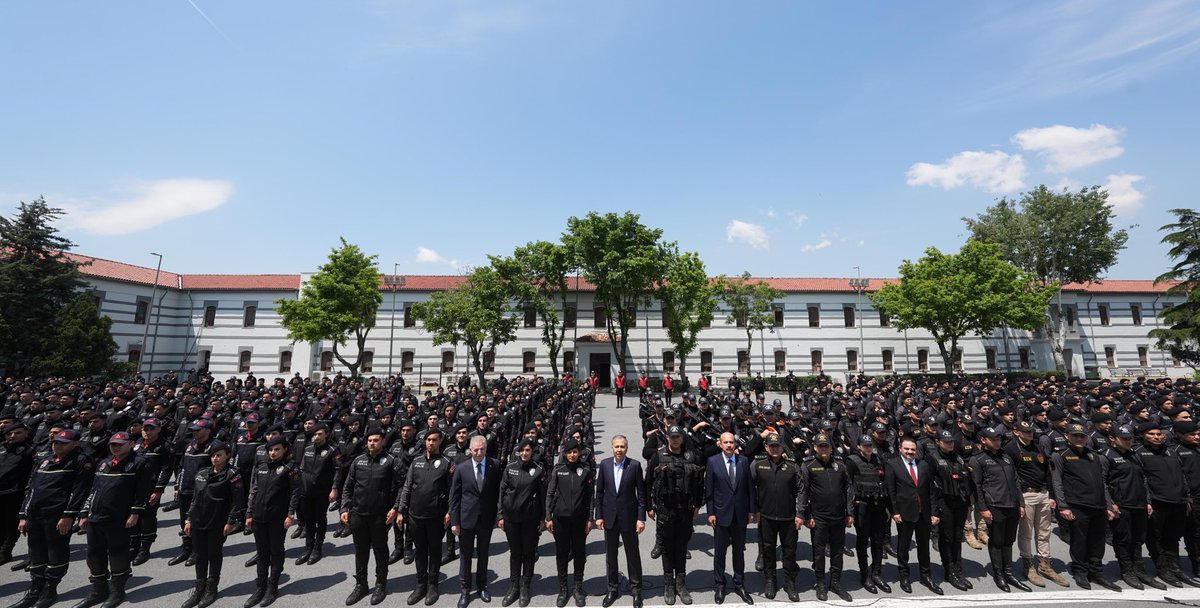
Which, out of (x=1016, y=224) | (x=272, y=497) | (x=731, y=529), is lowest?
(x=731, y=529)

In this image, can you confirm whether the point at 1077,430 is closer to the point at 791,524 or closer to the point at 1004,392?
the point at 791,524

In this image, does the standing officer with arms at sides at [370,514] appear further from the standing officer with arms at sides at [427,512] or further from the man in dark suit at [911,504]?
the man in dark suit at [911,504]

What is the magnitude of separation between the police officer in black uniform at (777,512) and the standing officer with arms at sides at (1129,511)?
13.5 feet

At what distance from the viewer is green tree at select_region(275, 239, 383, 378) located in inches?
1191

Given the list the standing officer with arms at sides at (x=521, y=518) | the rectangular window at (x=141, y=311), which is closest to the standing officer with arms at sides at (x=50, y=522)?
the standing officer with arms at sides at (x=521, y=518)

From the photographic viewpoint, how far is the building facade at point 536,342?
38.3 m

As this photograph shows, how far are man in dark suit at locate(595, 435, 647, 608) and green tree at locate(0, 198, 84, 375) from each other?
3635 centimetres

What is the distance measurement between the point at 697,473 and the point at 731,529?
2.55 ft

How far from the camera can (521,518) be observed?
238 inches

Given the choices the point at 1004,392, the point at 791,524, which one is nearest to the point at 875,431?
the point at 791,524

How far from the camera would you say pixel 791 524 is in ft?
20.3

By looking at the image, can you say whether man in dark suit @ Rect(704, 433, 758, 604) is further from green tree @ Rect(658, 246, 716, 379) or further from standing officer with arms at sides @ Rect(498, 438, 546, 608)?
green tree @ Rect(658, 246, 716, 379)

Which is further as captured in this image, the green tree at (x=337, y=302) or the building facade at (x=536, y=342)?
the building facade at (x=536, y=342)

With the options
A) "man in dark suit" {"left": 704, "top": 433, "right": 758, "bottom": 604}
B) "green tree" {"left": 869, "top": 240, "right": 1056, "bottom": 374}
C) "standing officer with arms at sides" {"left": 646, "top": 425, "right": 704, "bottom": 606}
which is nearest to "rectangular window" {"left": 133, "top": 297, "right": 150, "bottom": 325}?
"standing officer with arms at sides" {"left": 646, "top": 425, "right": 704, "bottom": 606}
